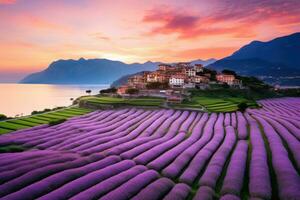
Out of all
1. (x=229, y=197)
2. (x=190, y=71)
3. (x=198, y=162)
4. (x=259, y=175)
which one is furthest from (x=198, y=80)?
(x=229, y=197)

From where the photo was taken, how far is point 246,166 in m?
19.8

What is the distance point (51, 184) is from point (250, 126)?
26040 mm

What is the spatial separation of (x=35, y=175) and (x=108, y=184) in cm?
457

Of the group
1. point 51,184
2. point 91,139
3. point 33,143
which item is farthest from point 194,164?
point 33,143

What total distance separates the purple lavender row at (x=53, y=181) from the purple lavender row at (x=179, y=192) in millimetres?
6020

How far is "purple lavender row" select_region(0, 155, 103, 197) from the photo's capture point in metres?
14.7

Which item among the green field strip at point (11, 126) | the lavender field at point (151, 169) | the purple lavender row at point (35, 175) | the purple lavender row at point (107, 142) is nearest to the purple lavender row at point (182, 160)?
the lavender field at point (151, 169)

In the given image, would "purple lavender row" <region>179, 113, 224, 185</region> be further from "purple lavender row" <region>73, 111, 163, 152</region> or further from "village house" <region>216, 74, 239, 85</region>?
"village house" <region>216, 74, 239, 85</region>

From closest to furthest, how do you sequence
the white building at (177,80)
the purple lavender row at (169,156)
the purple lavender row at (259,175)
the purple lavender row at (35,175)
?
1. the purple lavender row at (259,175)
2. the purple lavender row at (35,175)
3. the purple lavender row at (169,156)
4. the white building at (177,80)

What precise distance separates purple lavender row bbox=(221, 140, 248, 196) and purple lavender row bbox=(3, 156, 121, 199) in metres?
8.34

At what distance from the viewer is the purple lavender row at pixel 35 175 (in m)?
14.7

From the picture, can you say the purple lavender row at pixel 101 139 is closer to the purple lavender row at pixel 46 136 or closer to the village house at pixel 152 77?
the purple lavender row at pixel 46 136

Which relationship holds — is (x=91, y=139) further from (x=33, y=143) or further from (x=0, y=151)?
(x=0, y=151)

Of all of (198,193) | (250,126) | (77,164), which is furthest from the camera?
(250,126)
